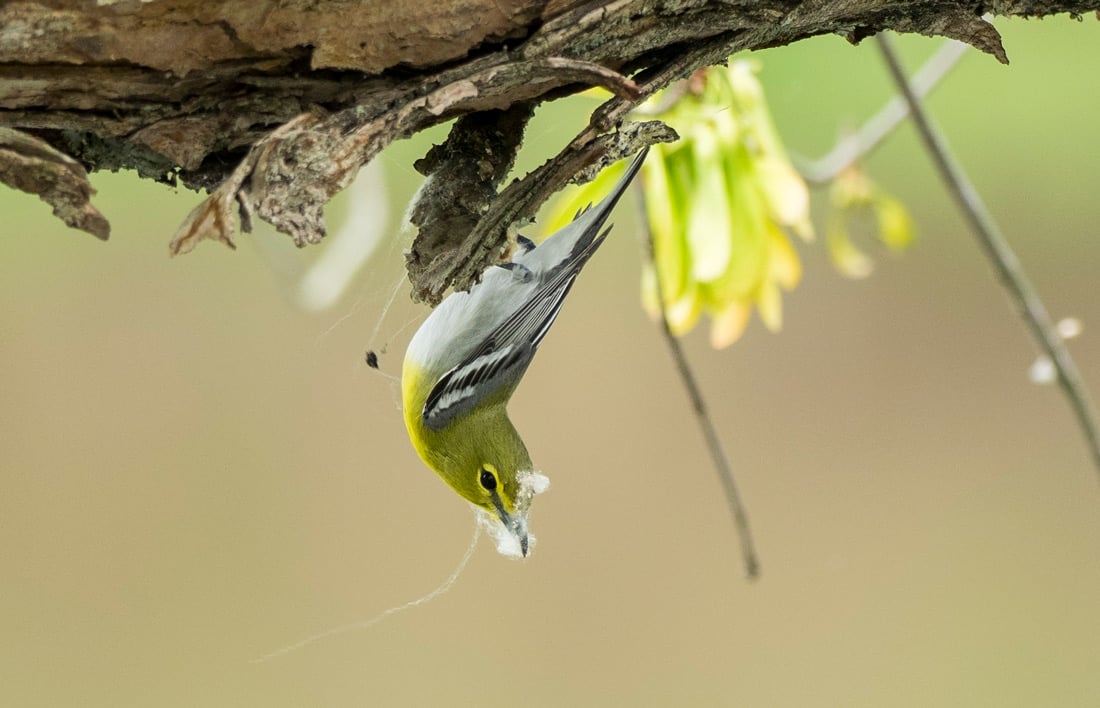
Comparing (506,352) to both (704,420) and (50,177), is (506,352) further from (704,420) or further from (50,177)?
(50,177)

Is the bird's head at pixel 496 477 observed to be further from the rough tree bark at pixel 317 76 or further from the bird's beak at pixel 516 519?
the rough tree bark at pixel 317 76

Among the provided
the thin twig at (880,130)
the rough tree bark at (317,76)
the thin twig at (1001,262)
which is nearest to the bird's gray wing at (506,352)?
the rough tree bark at (317,76)

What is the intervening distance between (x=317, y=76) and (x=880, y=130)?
4.34 feet

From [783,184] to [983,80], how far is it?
3.05 metres

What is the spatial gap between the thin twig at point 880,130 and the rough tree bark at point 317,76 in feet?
2.59

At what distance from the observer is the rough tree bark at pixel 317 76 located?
747mm

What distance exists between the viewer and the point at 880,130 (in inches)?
73.4

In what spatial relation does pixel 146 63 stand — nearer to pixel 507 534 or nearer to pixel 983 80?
pixel 507 534

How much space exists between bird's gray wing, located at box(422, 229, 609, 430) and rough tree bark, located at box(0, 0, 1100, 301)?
0.33 metres

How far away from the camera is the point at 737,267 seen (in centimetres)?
123

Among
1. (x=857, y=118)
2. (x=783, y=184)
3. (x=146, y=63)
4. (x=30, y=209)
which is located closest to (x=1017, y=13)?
(x=783, y=184)

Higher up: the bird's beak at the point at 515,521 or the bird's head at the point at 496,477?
the bird's head at the point at 496,477

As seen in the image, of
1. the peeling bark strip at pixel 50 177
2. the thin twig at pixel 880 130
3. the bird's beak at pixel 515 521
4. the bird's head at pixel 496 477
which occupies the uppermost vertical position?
the thin twig at pixel 880 130

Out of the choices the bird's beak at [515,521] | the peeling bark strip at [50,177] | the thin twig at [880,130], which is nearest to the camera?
the peeling bark strip at [50,177]
